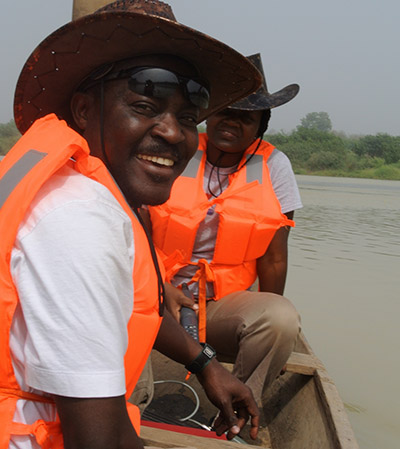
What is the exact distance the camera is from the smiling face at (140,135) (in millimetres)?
1298

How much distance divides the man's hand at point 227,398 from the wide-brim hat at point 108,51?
0.98m

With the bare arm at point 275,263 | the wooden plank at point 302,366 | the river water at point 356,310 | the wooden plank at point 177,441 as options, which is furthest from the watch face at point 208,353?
the river water at point 356,310

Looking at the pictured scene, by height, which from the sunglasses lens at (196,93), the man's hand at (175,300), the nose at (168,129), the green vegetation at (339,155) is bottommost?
the green vegetation at (339,155)

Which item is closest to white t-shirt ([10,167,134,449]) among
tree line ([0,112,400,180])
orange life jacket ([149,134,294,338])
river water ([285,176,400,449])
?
orange life jacket ([149,134,294,338])

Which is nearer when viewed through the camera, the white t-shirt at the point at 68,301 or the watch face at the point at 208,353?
the white t-shirt at the point at 68,301

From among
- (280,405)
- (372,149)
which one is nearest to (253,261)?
(280,405)

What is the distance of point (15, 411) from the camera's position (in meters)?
0.95

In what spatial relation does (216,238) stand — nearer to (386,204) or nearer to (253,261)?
(253,261)

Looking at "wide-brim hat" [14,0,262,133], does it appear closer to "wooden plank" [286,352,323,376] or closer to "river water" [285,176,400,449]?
"wooden plank" [286,352,323,376]

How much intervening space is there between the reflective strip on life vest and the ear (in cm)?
Result: 38

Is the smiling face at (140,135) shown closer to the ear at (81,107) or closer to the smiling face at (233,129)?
the ear at (81,107)

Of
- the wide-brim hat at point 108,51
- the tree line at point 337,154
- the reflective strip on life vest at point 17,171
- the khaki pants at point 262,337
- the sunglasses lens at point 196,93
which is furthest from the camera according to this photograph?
the tree line at point 337,154

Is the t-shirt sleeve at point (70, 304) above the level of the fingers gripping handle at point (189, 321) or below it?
above

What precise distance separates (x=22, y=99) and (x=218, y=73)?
2.02ft
